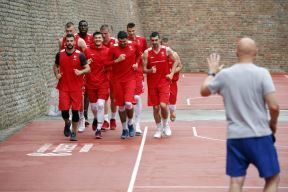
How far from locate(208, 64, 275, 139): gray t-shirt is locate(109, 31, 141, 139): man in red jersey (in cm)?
709

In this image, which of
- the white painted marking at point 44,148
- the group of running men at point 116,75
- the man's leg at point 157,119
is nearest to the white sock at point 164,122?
the group of running men at point 116,75

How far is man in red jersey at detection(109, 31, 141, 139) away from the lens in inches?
543

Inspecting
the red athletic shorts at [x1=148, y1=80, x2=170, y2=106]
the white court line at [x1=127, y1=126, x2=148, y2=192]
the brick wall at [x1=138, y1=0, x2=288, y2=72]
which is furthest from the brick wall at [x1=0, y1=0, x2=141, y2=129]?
the brick wall at [x1=138, y1=0, x2=288, y2=72]

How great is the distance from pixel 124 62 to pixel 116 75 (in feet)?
1.02

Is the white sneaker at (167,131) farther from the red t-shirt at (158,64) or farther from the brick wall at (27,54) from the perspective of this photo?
the brick wall at (27,54)

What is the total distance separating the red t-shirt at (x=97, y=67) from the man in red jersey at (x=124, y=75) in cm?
42

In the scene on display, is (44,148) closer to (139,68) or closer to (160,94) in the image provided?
(160,94)

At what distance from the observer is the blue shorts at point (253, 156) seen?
664 centimetres

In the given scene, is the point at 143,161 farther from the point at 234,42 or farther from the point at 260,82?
the point at 234,42

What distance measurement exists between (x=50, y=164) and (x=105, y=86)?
138 inches

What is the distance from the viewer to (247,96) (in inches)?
262

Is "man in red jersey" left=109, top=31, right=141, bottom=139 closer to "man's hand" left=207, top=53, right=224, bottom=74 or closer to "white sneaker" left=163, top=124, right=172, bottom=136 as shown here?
"white sneaker" left=163, top=124, right=172, bottom=136

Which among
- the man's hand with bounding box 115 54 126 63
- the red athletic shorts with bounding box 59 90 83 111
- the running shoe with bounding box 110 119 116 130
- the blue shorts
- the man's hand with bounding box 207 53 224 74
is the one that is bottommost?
the running shoe with bounding box 110 119 116 130

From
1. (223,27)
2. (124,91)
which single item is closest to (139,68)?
(124,91)
